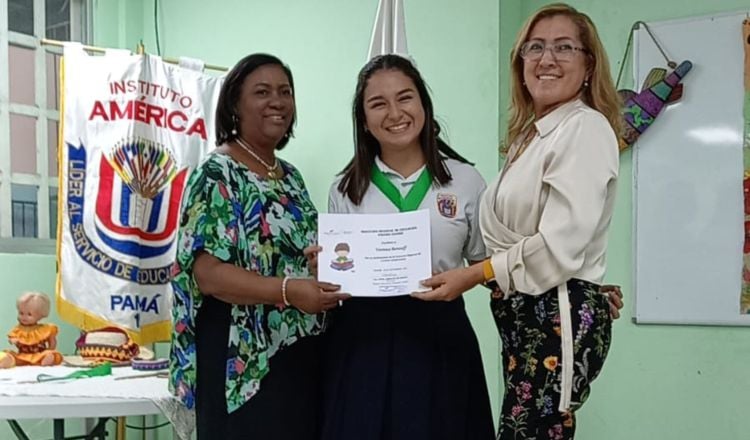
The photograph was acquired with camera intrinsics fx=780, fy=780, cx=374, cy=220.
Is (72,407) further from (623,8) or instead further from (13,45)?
(623,8)

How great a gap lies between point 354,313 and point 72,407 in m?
0.81

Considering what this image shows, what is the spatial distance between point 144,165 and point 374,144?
148 cm

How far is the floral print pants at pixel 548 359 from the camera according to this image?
4.47 ft

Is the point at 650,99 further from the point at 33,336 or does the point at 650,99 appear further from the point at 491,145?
the point at 33,336

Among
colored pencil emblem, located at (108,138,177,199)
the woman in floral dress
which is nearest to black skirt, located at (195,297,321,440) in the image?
the woman in floral dress

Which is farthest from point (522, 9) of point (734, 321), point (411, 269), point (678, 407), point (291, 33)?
point (411, 269)

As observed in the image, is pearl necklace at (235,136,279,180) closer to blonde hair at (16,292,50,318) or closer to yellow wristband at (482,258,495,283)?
yellow wristband at (482,258,495,283)

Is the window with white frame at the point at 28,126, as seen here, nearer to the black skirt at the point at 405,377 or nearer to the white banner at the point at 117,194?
the white banner at the point at 117,194

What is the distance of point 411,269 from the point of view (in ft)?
4.84

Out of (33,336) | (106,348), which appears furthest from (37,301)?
(106,348)

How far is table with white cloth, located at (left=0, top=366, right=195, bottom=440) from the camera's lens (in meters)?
1.90

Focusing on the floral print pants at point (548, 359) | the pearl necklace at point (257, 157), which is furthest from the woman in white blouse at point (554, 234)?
the pearl necklace at point (257, 157)

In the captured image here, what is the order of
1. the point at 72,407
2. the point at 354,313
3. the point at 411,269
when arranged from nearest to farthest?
the point at 411,269 → the point at 354,313 → the point at 72,407

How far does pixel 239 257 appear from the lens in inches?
62.4
